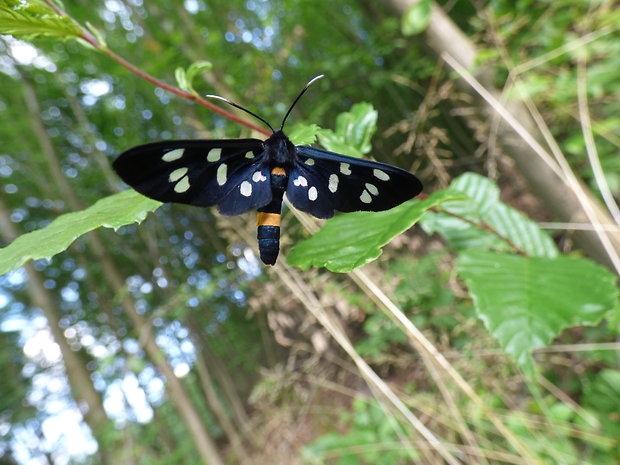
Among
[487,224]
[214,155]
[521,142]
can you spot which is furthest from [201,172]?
[521,142]

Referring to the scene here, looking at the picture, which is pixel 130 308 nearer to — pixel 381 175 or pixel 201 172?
pixel 201 172

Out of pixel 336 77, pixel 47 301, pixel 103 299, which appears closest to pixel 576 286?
pixel 336 77

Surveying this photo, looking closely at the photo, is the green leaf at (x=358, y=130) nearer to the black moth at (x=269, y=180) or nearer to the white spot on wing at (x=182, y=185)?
the black moth at (x=269, y=180)

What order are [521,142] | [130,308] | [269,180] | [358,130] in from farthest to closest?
1. [130,308]
2. [521,142]
3. [358,130]
4. [269,180]

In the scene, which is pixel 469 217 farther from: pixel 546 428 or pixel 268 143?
pixel 546 428

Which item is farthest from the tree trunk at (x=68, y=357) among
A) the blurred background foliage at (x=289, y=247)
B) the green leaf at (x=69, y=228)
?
the green leaf at (x=69, y=228)

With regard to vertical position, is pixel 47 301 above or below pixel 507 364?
above
